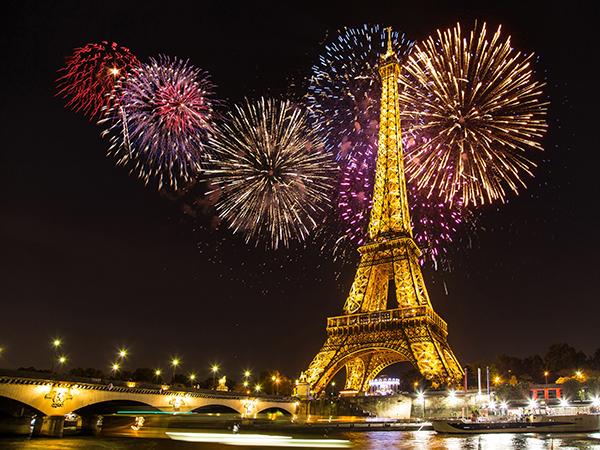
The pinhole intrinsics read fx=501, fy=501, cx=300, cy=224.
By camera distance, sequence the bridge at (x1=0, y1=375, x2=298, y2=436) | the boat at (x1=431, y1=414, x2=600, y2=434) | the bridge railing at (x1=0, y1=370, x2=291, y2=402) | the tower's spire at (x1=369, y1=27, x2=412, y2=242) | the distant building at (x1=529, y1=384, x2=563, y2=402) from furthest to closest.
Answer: the distant building at (x1=529, y1=384, x2=563, y2=402)
the tower's spire at (x1=369, y1=27, x2=412, y2=242)
the boat at (x1=431, y1=414, x2=600, y2=434)
the bridge at (x1=0, y1=375, x2=298, y2=436)
the bridge railing at (x1=0, y1=370, x2=291, y2=402)

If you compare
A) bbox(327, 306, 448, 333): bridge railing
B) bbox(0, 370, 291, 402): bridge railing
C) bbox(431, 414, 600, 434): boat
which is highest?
bbox(327, 306, 448, 333): bridge railing

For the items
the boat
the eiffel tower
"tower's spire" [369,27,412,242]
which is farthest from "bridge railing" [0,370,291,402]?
"tower's spire" [369,27,412,242]

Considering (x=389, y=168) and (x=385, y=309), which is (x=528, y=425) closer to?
(x=385, y=309)

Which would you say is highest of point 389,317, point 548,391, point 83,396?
point 389,317

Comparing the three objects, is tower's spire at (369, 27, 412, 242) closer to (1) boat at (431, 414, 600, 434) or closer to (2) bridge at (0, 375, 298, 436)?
(2) bridge at (0, 375, 298, 436)

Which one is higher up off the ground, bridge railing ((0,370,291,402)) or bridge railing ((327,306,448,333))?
bridge railing ((327,306,448,333))

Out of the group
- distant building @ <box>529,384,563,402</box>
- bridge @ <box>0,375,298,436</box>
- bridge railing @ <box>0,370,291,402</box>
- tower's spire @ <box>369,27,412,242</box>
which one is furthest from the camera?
distant building @ <box>529,384,563,402</box>

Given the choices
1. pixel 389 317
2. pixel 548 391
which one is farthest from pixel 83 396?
pixel 548 391
